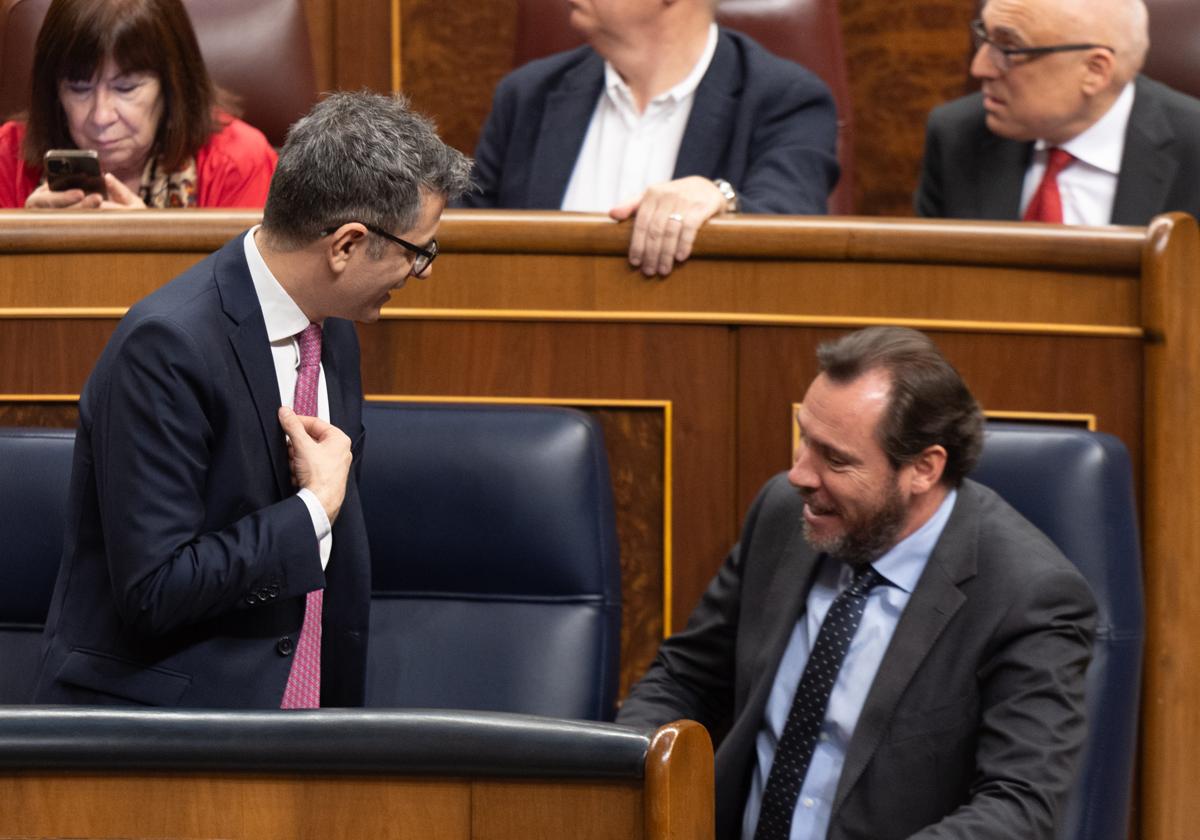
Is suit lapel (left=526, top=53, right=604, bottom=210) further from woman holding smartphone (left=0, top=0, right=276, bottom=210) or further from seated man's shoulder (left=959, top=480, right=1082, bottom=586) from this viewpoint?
seated man's shoulder (left=959, top=480, right=1082, bottom=586)

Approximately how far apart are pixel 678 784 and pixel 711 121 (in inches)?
33.9

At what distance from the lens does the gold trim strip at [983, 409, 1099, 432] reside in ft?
3.45

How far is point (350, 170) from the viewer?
0.75 metres

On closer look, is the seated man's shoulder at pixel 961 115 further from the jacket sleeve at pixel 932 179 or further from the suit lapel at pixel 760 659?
the suit lapel at pixel 760 659

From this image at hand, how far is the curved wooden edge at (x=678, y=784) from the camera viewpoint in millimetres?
528

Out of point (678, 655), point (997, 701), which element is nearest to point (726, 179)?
point (678, 655)

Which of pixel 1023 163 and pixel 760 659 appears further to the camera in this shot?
pixel 1023 163

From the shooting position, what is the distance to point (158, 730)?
1.85 ft

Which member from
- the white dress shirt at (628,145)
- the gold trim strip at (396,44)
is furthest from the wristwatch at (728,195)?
the gold trim strip at (396,44)

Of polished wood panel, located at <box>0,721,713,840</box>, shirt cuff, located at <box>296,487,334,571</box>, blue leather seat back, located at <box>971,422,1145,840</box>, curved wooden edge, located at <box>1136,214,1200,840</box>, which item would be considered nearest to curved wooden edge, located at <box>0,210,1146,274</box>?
curved wooden edge, located at <box>1136,214,1200,840</box>

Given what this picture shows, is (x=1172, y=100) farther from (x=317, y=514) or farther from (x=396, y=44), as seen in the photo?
(x=317, y=514)

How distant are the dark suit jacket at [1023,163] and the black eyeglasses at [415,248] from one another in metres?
0.68

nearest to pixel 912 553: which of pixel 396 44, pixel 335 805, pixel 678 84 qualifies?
pixel 335 805

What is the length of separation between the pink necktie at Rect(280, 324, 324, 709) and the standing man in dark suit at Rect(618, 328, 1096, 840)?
23 cm
